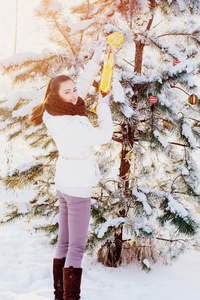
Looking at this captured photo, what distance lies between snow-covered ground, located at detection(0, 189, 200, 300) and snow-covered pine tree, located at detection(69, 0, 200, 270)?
235 mm

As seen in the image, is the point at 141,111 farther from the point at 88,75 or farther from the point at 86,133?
the point at 86,133

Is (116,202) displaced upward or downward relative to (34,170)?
downward

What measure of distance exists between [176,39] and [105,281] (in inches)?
130

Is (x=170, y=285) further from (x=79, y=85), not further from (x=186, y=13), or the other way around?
(x=186, y=13)

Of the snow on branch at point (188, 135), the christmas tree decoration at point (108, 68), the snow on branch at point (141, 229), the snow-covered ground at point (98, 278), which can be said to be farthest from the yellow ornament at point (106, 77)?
the snow-covered ground at point (98, 278)

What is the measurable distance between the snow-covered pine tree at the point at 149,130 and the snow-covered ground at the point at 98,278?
0.77 feet

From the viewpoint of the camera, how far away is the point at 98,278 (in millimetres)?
3590

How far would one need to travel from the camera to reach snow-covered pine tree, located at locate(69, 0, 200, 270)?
9.09ft

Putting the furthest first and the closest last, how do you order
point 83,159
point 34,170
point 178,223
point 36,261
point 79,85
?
point 36,261, point 34,170, point 178,223, point 79,85, point 83,159

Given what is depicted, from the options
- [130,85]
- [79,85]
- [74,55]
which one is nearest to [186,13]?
[130,85]

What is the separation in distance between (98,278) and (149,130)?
1.91 metres

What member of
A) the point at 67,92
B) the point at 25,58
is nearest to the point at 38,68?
the point at 25,58

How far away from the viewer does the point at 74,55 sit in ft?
10.0

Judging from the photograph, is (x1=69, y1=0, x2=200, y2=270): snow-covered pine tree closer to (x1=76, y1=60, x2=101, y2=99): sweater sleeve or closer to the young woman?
(x1=76, y1=60, x2=101, y2=99): sweater sleeve
